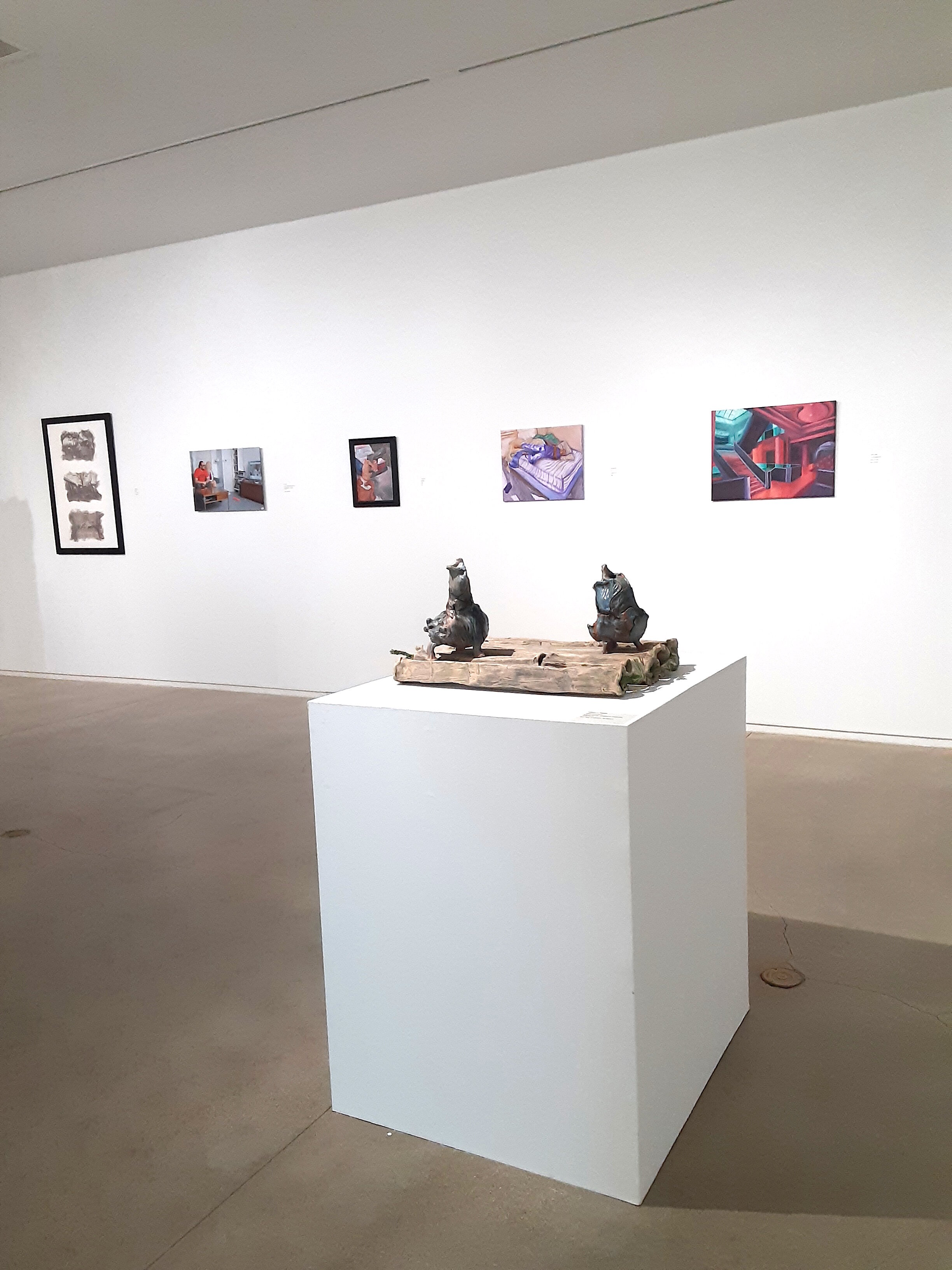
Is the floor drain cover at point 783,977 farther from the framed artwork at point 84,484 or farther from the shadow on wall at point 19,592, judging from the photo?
the shadow on wall at point 19,592

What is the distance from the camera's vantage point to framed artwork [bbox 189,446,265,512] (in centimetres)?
820

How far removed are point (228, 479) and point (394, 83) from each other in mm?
3841

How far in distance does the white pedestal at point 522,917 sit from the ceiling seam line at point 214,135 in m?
3.87

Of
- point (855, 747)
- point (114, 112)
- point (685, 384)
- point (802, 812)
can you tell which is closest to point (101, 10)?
point (114, 112)

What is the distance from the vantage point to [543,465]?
6.91 metres

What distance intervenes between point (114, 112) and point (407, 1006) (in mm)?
5273

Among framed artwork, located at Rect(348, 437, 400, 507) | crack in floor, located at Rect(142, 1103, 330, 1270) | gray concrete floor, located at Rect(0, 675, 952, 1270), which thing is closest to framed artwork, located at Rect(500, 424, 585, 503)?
framed artwork, located at Rect(348, 437, 400, 507)

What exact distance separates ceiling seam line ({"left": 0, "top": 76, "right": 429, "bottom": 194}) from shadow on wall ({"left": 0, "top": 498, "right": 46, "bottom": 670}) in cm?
365

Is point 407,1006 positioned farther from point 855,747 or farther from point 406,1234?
point 855,747

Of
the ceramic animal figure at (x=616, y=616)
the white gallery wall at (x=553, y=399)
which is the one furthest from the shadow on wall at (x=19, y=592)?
the ceramic animal figure at (x=616, y=616)

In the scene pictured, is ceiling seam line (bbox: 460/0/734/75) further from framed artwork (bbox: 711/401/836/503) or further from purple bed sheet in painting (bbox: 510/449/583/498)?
purple bed sheet in painting (bbox: 510/449/583/498)

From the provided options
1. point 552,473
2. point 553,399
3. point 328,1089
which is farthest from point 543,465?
point 328,1089

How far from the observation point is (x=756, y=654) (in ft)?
20.9

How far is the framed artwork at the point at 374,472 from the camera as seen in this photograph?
7.54 metres
